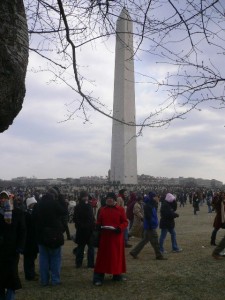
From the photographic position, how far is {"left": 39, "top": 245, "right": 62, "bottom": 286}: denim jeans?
245 inches

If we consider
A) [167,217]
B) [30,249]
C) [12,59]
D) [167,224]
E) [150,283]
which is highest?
[12,59]

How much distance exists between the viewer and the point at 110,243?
6289 mm

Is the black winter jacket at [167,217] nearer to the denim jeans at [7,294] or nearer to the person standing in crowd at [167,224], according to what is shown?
the person standing in crowd at [167,224]

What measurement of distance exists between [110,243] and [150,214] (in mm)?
2200

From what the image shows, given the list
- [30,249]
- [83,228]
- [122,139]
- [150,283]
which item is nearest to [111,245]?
[150,283]

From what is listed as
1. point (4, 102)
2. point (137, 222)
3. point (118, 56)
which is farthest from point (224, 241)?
point (118, 56)

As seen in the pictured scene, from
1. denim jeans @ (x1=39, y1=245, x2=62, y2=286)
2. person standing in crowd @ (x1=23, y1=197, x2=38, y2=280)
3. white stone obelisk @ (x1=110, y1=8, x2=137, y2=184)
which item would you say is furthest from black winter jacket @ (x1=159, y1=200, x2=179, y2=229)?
white stone obelisk @ (x1=110, y1=8, x2=137, y2=184)

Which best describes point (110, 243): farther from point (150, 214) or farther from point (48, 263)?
Answer: point (150, 214)

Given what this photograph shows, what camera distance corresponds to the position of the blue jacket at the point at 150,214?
8.28 metres

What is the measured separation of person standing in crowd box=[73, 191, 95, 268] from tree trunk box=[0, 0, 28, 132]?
18.5 ft

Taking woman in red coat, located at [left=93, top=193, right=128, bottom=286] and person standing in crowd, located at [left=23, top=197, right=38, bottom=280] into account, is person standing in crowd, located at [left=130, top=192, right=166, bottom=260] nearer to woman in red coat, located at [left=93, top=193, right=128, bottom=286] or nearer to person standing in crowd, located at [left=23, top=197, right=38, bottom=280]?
woman in red coat, located at [left=93, top=193, right=128, bottom=286]

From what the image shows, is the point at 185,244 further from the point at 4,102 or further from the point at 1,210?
the point at 4,102

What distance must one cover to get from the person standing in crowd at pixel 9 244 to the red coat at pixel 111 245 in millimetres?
1744

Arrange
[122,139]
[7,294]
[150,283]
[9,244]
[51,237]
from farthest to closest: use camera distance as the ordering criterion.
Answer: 1. [122,139]
2. [150,283]
3. [51,237]
4. [9,244]
5. [7,294]
